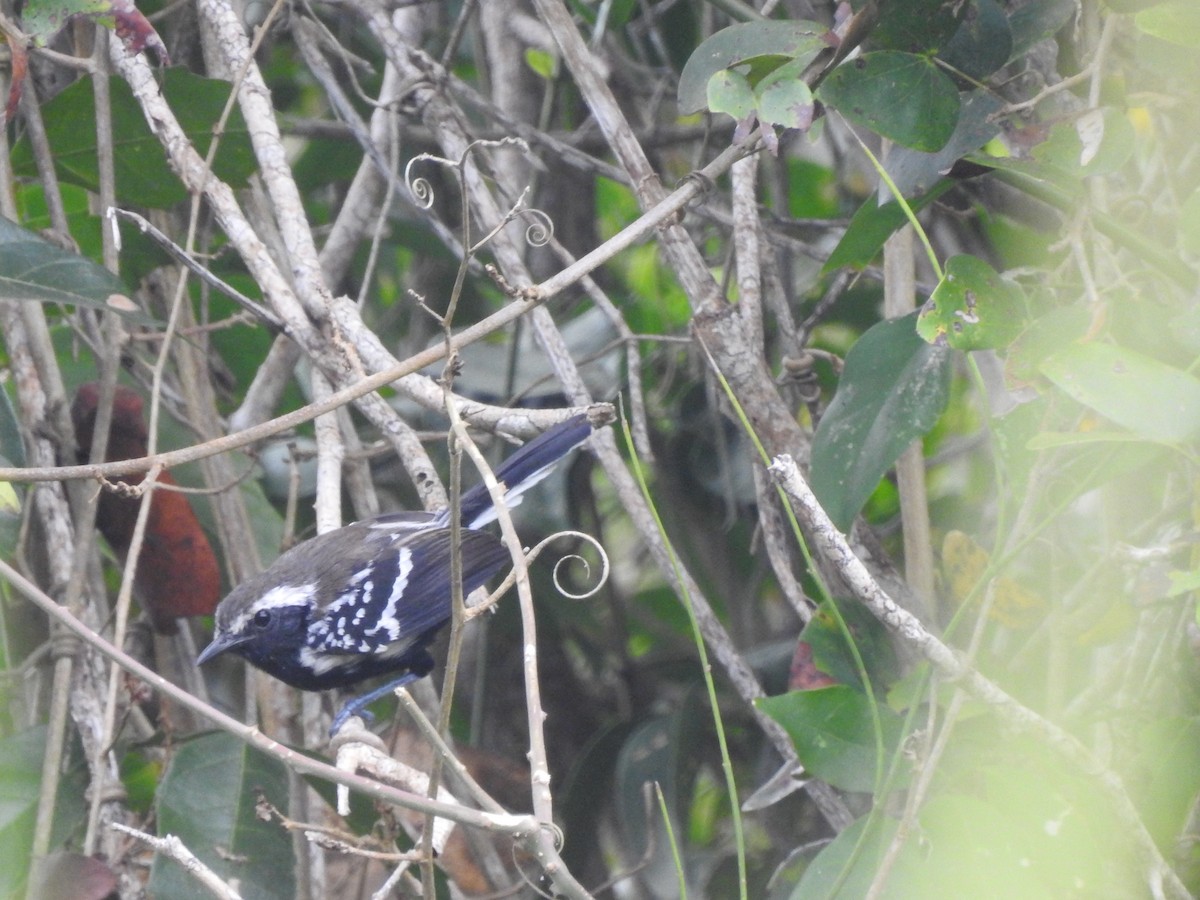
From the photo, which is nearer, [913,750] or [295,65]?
[913,750]

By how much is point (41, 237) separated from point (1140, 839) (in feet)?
7.24

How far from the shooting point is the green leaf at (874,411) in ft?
7.13

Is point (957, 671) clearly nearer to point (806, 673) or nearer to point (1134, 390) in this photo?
point (1134, 390)

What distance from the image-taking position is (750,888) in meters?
3.35

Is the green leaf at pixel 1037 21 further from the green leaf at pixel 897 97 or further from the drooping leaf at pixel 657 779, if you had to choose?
the drooping leaf at pixel 657 779

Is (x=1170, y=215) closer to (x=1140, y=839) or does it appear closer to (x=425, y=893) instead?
(x=1140, y=839)

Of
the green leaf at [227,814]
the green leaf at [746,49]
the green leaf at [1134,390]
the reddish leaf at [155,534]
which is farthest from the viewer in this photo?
the reddish leaf at [155,534]

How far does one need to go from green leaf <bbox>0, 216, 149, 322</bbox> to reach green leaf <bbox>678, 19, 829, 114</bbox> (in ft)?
3.75

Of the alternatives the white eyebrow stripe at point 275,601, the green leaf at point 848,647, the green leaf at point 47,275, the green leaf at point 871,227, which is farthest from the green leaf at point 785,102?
the white eyebrow stripe at point 275,601

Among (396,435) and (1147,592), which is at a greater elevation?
(396,435)

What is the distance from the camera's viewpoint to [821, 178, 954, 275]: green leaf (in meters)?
2.20

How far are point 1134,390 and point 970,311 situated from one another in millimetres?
534

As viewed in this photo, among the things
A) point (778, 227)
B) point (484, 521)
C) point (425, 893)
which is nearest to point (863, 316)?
point (778, 227)

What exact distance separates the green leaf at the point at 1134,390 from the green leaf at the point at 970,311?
443 millimetres
